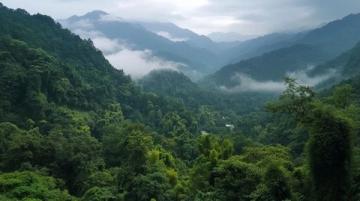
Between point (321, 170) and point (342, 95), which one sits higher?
point (342, 95)

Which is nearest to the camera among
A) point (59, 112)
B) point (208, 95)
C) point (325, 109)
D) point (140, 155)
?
point (325, 109)

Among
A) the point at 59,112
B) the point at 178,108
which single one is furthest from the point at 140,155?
the point at 178,108

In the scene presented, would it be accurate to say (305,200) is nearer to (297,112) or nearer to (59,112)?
(297,112)

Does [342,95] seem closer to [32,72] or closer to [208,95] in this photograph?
[32,72]

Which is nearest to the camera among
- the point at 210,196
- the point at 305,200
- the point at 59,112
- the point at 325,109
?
the point at 325,109

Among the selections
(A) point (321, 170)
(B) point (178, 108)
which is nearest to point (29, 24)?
(B) point (178, 108)

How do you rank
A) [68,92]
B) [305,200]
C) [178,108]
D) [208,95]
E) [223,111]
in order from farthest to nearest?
[208,95] → [223,111] → [178,108] → [68,92] → [305,200]

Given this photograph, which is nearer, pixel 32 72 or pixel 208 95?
pixel 32 72
